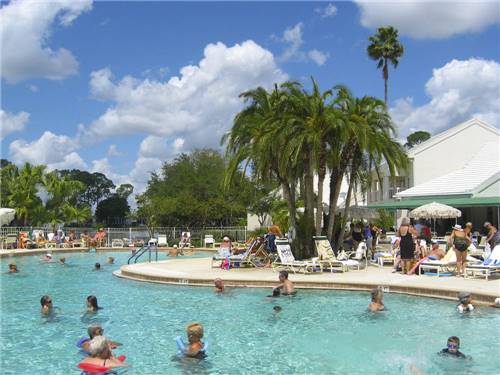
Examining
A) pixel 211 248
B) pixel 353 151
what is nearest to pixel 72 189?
pixel 211 248

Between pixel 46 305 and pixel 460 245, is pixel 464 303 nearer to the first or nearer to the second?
pixel 460 245

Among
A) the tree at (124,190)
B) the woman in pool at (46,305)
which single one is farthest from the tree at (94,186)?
the woman in pool at (46,305)

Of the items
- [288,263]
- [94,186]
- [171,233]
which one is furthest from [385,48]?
[94,186]

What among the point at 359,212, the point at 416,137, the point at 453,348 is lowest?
the point at 453,348

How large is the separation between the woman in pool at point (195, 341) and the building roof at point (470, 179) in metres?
24.6

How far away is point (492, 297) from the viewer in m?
11.3

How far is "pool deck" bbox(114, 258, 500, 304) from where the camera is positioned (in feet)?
40.8

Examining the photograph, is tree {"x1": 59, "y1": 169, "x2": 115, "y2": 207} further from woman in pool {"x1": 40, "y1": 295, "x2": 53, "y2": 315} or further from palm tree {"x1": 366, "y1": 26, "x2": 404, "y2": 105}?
woman in pool {"x1": 40, "y1": 295, "x2": 53, "y2": 315}

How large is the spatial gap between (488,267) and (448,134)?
88.2 feet

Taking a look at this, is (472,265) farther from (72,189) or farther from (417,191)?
(72,189)

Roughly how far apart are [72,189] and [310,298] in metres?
34.3

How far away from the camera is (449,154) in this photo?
38.6 meters

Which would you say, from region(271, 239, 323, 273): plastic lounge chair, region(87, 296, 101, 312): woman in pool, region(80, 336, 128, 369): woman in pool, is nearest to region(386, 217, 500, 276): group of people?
region(271, 239, 323, 273): plastic lounge chair

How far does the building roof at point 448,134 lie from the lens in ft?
125
